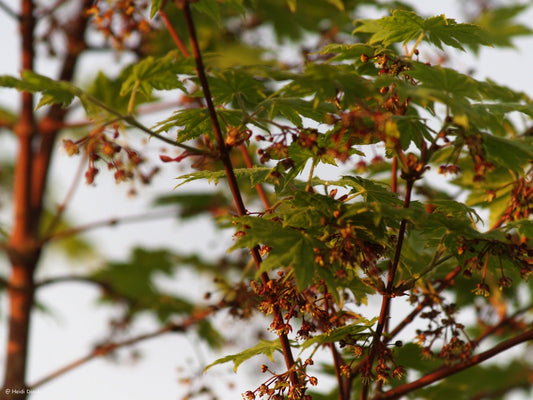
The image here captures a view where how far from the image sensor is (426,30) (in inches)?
68.8

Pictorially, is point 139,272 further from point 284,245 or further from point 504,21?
point 284,245

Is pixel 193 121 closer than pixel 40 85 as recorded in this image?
No

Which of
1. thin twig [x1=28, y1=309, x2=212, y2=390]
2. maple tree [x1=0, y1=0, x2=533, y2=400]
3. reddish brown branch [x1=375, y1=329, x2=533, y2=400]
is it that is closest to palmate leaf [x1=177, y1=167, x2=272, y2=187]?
maple tree [x1=0, y1=0, x2=533, y2=400]

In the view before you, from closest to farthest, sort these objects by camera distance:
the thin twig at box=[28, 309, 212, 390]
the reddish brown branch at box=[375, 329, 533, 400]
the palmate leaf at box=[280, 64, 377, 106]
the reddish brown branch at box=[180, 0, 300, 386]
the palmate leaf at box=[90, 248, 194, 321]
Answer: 1. the palmate leaf at box=[280, 64, 377, 106]
2. the reddish brown branch at box=[180, 0, 300, 386]
3. the reddish brown branch at box=[375, 329, 533, 400]
4. the thin twig at box=[28, 309, 212, 390]
5. the palmate leaf at box=[90, 248, 194, 321]

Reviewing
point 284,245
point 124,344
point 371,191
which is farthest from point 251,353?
point 124,344

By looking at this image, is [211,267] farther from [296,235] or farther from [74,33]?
[296,235]

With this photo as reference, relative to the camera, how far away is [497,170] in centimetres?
222

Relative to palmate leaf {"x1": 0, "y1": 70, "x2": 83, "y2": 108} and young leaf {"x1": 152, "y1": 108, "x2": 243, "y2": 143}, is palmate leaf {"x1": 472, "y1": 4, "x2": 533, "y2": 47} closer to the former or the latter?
young leaf {"x1": 152, "y1": 108, "x2": 243, "y2": 143}

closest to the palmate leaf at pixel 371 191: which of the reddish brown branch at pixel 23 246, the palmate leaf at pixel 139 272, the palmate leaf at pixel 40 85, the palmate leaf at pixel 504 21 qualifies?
the palmate leaf at pixel 40 85

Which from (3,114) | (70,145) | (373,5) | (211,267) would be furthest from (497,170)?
(3,114)

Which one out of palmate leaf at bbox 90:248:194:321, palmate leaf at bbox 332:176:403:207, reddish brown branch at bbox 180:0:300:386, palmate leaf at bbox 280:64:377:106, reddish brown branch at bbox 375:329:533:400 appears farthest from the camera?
palmate leaf at bbox 90:248:194:321

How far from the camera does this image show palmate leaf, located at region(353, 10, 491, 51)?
170 centimetres

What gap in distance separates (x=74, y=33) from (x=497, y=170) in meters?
3.26

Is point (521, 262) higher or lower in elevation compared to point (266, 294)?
lower
